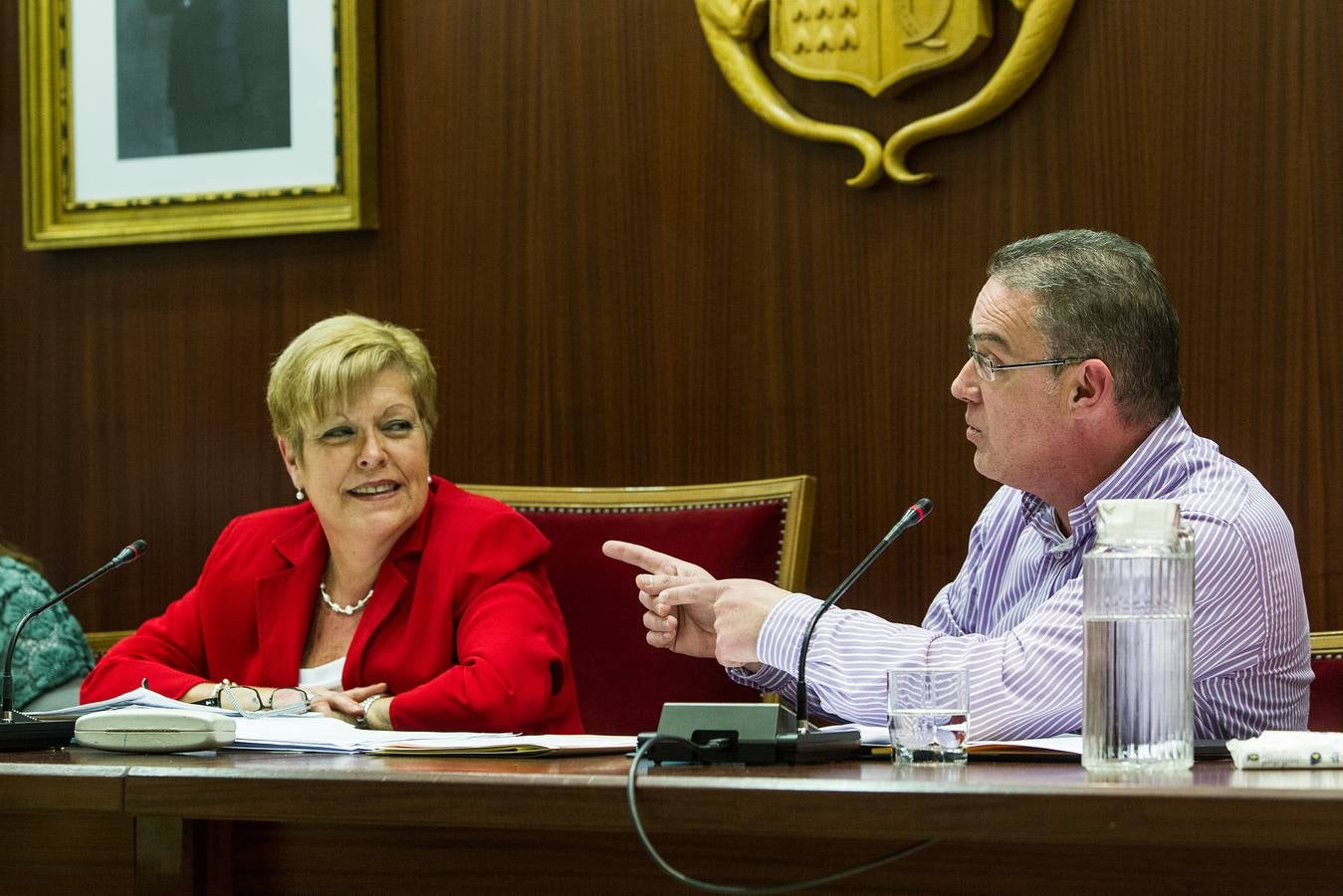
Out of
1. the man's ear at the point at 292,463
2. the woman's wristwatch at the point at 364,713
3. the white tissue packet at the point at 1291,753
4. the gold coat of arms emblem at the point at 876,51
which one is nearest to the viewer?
the white tissue packet at the point at 1291,753

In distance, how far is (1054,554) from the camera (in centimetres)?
205

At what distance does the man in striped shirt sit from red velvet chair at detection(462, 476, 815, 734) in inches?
13.5

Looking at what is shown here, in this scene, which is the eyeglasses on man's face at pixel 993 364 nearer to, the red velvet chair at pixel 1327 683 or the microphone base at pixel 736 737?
the red velvet chair at pixel 1327 683

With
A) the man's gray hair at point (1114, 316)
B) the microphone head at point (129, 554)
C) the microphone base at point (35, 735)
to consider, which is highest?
the man's gray hair at point (1114, 316)

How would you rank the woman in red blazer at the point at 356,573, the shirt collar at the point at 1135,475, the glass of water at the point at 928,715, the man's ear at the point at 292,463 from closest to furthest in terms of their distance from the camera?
the glass of water at the point at 928,715, the shirt collar at the point at 1135,475, the woman in red blazer at the point at 356,573, the man's ear at the point at 292,463

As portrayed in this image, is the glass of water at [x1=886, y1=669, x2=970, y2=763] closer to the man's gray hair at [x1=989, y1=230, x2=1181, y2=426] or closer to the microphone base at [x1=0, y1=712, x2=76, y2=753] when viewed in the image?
the man's gray hair at [x1=989, y1=230, x2=1181, y2=426]

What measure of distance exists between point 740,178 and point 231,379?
45.6 inches

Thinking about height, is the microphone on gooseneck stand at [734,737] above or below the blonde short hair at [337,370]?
below

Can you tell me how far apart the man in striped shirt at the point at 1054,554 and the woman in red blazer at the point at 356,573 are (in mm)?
472

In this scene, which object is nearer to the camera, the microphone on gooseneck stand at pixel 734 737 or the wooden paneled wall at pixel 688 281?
the microphone on gooseneck stand at pixel 734 737

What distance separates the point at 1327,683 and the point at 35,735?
166 centimetres

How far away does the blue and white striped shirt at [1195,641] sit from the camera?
166cm

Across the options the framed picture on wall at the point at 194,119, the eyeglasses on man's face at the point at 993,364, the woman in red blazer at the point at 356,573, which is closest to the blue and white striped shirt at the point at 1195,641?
the eyeglasses on man's face at the point at 993,364

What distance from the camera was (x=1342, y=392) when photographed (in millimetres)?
2635
